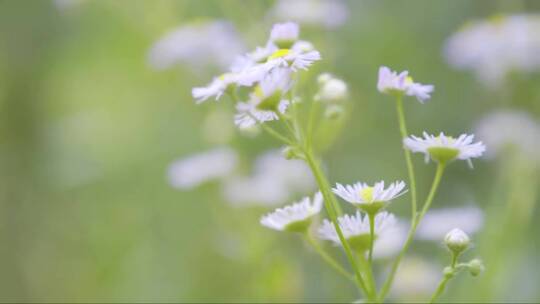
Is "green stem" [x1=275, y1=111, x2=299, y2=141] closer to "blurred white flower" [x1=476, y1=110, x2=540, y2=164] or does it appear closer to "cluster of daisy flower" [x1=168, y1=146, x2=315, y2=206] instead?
"cluster of daisy flower" [x1=168, y1=146, x2=315, y2=206]

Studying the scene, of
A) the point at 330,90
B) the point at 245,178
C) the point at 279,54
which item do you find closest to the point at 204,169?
the point at 245,178

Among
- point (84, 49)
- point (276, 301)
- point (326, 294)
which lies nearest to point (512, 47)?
point (326, 294)

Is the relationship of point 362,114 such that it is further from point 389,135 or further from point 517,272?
point 517,272

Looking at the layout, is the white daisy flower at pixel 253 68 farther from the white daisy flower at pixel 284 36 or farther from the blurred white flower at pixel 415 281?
the blurred white flower at pixel 415 281

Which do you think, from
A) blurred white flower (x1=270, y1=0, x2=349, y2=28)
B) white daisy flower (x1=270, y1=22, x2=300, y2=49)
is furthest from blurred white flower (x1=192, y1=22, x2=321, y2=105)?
blurred white flower (x1=270, y1=0, x2=349, y2=28)

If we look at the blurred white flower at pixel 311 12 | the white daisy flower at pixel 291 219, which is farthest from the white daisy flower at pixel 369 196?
the blurred white flower at pixel 311 12
